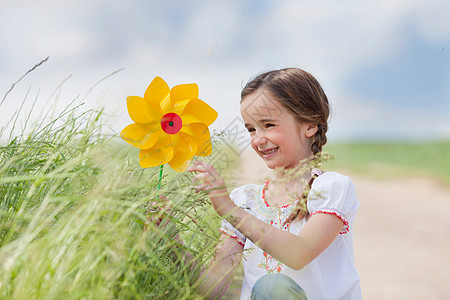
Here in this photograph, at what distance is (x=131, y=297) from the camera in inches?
43.8

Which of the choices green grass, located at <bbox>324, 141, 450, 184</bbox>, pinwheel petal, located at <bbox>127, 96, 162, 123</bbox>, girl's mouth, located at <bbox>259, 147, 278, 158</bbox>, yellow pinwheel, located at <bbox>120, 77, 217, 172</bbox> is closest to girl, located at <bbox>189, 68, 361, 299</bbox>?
girl's mouth, located at <bbox>259, 147, 278, 158</bbox>

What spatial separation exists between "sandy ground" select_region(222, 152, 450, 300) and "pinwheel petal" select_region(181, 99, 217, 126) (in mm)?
217

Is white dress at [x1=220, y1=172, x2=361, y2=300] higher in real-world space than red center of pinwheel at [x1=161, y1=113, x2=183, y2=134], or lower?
lower

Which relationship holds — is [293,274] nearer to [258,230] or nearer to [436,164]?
[258,230]

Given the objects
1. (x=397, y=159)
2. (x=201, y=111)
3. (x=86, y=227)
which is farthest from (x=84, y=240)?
(x=397, y=159)

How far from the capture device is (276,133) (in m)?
1.66

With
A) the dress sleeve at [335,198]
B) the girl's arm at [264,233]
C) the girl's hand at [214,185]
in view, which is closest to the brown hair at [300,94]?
the dress sleeve at [335,198]

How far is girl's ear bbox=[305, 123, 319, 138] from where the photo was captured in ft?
5.67

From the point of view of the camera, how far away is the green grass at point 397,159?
951 cm

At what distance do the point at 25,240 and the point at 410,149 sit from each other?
13.0m

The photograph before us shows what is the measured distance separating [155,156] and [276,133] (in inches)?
17.2

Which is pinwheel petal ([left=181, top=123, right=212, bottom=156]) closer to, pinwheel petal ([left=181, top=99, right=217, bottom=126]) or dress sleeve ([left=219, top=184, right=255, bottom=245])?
pinwheel petal ([left=181, top=99, right=217, bottom=126])

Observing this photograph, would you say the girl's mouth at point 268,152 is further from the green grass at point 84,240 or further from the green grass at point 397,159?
the green grass at point 397,159

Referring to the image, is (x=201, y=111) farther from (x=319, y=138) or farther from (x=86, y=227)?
A: (x=86, y=227)
